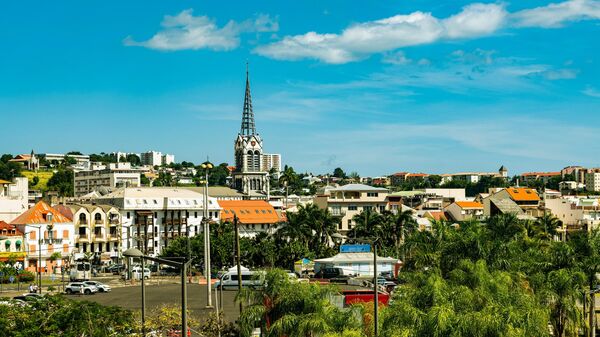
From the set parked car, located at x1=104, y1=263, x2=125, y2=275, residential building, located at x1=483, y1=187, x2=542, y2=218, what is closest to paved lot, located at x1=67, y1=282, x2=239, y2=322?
parked car, located at x1=104, y1=263, x2=125, y2=275

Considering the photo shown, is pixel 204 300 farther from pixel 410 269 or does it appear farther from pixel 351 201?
pixel 351 201

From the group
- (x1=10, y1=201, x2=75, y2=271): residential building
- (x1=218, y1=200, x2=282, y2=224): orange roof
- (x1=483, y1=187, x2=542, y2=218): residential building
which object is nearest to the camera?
(x1=10, y1=201, x2=75, y2=271): residential building

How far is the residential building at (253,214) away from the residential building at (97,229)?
69.1ft

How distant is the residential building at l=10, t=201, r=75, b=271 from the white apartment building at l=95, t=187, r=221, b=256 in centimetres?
980

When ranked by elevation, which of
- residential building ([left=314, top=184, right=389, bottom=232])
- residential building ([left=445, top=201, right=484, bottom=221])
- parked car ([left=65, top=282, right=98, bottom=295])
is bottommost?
parked car ([left=65, top=282, right=98, bottom=295])

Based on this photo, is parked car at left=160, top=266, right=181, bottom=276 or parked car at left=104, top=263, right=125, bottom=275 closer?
parked car at left=160, top=266, right=181, bottom=276

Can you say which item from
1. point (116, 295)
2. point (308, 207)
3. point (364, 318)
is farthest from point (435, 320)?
point (308, 207)

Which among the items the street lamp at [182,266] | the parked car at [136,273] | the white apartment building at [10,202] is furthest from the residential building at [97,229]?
the street lamp at [182,266]

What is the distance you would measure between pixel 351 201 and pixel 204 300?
176 ft

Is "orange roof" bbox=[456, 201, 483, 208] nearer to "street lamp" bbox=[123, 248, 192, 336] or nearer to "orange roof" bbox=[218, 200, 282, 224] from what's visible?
"orange roof" bbox=[218, 200, 282, 224]

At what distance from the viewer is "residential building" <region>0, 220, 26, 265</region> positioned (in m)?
88.5

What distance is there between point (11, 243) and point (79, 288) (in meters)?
30.0

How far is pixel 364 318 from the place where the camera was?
1321 inches

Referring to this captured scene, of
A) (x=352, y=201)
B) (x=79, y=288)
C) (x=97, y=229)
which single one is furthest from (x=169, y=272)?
(x=352, y=201)
